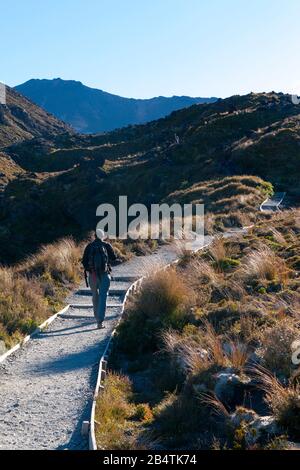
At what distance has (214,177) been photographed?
39406 mm

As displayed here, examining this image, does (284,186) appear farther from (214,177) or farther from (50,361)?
(50,361)

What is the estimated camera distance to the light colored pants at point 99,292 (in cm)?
1128

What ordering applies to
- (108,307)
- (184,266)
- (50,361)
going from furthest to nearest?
(184,266) < (108,307) < (50,361)

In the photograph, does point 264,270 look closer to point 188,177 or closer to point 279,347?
point 279,347

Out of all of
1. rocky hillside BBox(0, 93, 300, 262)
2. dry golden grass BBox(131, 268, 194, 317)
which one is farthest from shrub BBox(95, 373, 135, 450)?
rocky hillside BBox(0, 93, 300, 262)

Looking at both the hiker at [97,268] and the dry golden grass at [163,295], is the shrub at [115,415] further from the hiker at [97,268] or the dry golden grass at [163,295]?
the hiker at [97,268]

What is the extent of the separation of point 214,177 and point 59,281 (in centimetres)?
2567

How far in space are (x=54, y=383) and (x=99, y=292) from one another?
11.0ft

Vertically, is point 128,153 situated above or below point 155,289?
above

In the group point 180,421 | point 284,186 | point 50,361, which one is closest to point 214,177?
point 284,186

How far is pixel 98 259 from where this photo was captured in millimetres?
11555

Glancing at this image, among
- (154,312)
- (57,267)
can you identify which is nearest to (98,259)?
(154,312)

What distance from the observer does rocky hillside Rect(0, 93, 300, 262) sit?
1313 inches
